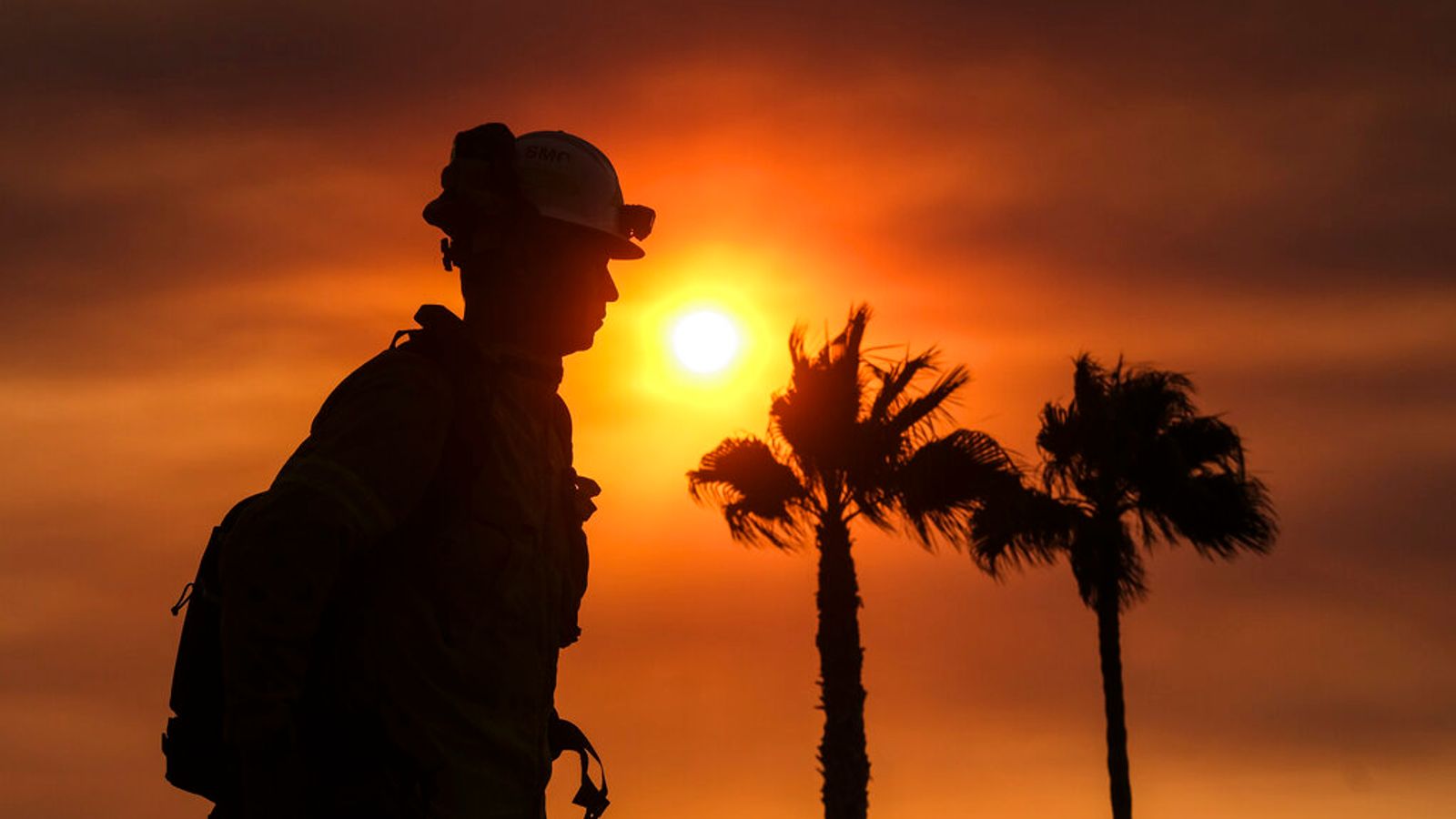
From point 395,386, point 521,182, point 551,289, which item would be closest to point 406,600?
point 395,386

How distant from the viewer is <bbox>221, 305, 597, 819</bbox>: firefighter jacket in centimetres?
597

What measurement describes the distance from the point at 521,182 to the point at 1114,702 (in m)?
33.9

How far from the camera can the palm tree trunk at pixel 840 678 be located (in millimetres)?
35000

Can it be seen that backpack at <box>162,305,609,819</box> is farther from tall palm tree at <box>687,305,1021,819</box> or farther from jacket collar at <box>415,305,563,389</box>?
tall palm tree at <box>687,305,1021,819</box>

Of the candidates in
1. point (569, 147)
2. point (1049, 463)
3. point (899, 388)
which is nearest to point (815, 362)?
point (899, 388)

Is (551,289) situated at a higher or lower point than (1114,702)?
lower

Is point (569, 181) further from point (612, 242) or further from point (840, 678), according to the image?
point (840, 678)

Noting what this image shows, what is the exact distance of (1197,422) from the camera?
4059cm

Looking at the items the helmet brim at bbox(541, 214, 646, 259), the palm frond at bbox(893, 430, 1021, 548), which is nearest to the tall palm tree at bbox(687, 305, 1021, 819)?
the palm frond at bbox(893, 430, 1021, 548)

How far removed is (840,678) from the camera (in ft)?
116

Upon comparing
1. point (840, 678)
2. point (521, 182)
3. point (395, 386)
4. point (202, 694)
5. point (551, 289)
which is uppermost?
point (840, 678)

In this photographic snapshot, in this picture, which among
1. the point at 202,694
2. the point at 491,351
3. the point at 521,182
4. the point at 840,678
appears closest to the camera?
the point at 202,694

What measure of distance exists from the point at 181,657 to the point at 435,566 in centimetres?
80

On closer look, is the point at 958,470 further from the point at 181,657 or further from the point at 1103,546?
the point at 181,657
